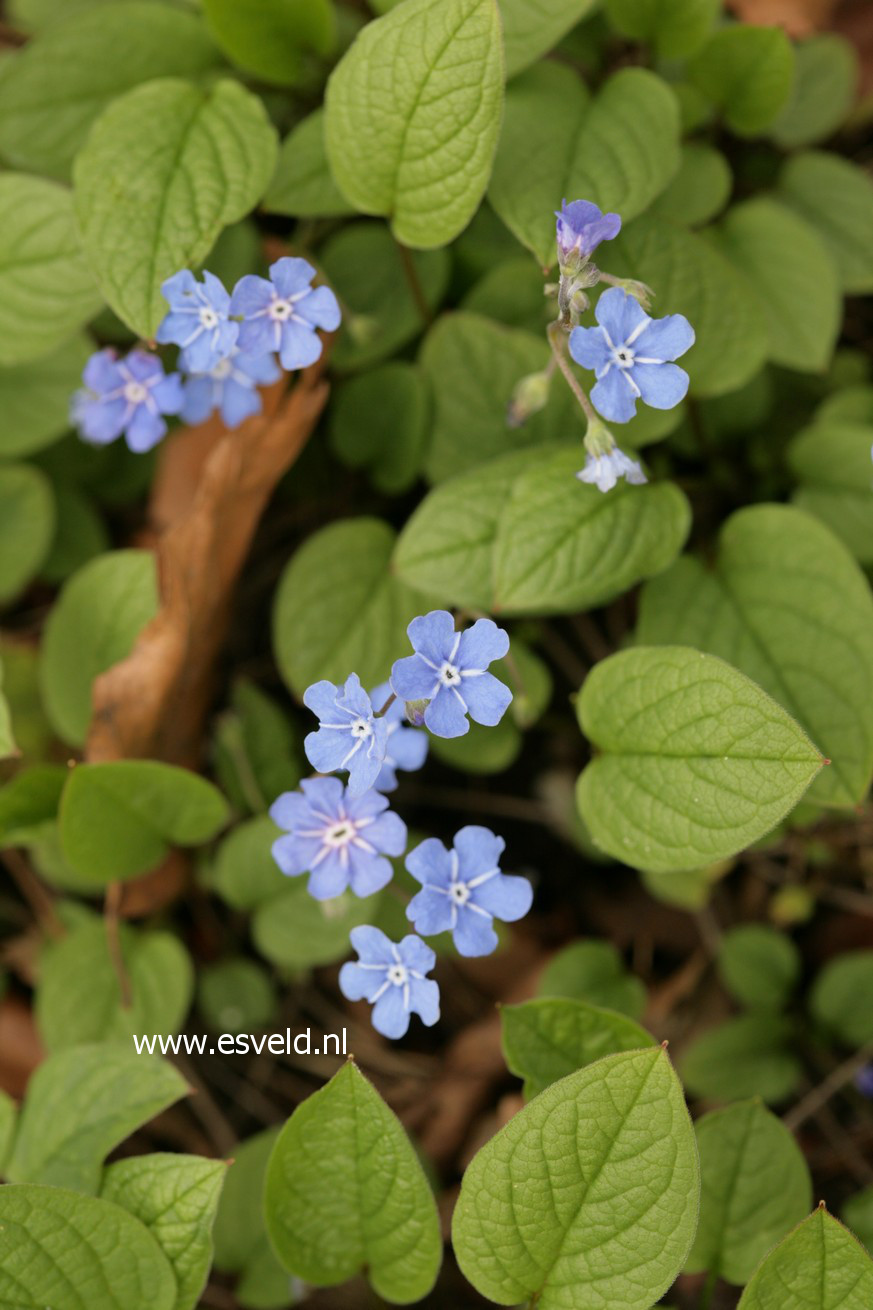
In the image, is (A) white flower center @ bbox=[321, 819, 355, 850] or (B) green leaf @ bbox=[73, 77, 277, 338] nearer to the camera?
(A) white flower center @ bbox=[321, 819, 355, 850]

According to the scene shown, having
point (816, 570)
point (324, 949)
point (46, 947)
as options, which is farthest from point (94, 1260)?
point (816, 570)

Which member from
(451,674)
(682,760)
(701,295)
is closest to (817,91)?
(701,295)

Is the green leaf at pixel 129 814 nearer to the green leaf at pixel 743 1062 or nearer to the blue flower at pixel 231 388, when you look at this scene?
the blue flower at pixel 231 388

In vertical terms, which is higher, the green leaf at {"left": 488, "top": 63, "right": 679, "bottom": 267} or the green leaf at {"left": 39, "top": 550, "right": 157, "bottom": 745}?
the green leaf at {"left": 488, "top": 63, "right": 679, "bottom": 267}

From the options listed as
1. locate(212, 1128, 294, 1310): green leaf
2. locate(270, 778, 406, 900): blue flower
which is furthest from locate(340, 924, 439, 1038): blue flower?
locate(212, 1128, 294, 1310): green leaf

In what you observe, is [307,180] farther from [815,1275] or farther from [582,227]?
[815,1275]

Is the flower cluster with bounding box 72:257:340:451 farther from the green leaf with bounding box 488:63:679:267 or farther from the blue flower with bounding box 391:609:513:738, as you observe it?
the blue flower with bounding box 391:609:513:738
